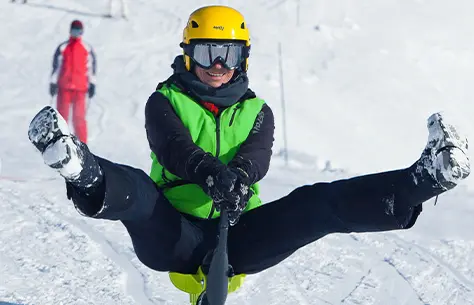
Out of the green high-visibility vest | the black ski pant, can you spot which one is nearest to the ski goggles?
the green high-visibility vest

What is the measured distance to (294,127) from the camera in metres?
11.7

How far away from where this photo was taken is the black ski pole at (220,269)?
11.1 ft

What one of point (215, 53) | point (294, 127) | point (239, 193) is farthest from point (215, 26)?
point (294, 127)

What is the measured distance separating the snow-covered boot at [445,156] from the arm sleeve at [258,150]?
0.74m

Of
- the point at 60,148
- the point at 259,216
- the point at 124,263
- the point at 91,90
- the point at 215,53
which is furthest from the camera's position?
the point at 91,90

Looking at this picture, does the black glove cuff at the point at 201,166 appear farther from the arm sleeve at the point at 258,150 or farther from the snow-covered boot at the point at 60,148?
the snow-covered boot at the point at 60,148

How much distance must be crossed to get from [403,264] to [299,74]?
29.1 ft

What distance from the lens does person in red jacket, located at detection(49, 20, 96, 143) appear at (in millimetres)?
9578

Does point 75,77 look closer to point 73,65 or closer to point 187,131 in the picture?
point 73,65

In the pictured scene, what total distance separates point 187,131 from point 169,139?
108mm

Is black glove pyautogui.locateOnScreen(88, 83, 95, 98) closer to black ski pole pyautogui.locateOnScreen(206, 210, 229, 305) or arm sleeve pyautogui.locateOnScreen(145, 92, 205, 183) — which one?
arm sleeve pyautogui.locateOnScreen(145, 92, 205, 183)

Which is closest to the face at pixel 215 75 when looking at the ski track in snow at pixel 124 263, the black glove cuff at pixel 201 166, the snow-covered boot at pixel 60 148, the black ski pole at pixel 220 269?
the black glove cuff at pixel 201 166

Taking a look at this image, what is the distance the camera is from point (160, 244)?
3541mm

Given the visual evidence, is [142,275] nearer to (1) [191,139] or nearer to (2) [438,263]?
(1) [191,139]
